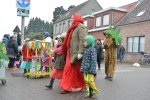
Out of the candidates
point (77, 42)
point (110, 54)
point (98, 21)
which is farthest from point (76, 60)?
point (98, 21)

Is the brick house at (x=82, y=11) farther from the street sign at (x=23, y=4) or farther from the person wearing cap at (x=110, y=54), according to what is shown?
the person wearing cap at (x=110, y=54)

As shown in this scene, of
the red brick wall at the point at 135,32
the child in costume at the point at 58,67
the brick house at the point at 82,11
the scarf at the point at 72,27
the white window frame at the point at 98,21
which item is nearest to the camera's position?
the scarf at the point at 72,27

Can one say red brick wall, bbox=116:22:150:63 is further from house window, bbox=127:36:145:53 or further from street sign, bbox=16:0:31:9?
street sign, bbox=16:0:31:9

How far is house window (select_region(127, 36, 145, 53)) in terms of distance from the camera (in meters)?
23.4

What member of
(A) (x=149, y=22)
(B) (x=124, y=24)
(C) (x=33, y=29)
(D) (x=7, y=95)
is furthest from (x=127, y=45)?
(C) (x=33, y=29)

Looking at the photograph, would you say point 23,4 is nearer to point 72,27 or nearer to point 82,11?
point 72,27

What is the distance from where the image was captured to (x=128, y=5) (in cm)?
3366

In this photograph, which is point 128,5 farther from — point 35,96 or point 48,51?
point 35,96

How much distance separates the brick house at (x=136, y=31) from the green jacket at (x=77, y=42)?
1745cm

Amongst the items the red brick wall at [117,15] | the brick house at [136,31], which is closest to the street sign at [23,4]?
the brick house at [136,31]

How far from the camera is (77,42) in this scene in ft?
20.1

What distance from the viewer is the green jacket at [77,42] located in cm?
595

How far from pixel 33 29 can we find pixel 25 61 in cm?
11953

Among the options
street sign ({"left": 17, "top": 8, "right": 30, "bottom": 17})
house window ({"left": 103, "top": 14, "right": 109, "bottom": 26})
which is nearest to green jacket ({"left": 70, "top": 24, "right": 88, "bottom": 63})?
street sign ({"left": 17, "top": 8, "right": 30, "bottom": 17})
